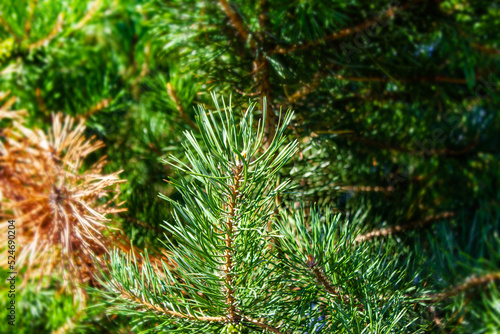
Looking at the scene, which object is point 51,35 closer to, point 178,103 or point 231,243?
point 178,103

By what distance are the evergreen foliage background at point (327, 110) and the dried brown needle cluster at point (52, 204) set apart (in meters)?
0.04

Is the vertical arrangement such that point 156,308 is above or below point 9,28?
below

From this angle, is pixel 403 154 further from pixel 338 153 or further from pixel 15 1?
pixel 15 1

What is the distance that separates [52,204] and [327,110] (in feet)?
0.94

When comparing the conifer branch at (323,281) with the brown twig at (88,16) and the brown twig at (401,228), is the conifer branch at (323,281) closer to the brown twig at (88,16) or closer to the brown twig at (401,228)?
the brown twig at (401,228)

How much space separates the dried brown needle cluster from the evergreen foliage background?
0.14 ft

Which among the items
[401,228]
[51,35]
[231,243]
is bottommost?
[401,228]

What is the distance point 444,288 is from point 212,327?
197 millimetres

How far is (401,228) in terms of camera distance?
42 centimetres

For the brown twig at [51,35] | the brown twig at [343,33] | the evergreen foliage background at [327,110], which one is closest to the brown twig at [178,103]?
the evergreen foliage background at [327,110]

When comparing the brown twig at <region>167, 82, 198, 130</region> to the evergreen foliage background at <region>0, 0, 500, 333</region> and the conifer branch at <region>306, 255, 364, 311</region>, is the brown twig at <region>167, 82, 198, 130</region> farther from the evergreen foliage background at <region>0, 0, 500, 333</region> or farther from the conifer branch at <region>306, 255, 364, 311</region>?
the conifer branch at <region>306, 255, 364, 311</region>

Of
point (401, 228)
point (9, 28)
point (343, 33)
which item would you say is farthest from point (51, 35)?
point (401, 228)

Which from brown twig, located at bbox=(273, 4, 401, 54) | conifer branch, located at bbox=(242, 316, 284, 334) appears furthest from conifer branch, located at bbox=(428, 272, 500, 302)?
Result: brown twig, located at bbox=(273, 4, 401, 54)

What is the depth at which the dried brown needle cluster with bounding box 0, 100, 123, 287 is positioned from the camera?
0.33 metres
